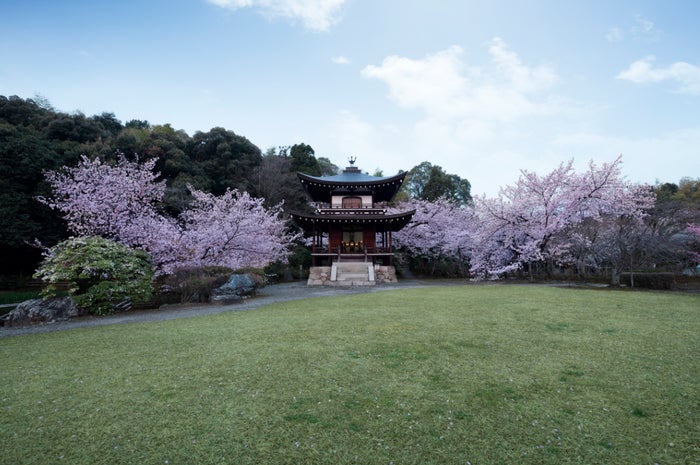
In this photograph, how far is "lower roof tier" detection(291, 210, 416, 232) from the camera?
1988 cm

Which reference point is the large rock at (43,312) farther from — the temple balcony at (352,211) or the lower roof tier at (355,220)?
the temple balcony at (352,211)

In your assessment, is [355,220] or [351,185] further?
[351,185]

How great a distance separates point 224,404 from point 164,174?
2837 cm

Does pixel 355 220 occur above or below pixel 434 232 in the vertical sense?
above

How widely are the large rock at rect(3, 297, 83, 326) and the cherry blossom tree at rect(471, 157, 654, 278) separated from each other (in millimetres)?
16788

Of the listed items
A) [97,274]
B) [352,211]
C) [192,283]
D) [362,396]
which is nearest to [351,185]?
[352,211]

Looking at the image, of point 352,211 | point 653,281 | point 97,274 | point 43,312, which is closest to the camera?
point 43,312

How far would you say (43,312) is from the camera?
28.0 feet

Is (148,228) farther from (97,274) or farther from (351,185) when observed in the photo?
(351,185)

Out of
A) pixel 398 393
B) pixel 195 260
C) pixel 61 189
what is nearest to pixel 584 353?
pixel 398 393

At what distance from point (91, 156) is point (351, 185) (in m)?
16.8

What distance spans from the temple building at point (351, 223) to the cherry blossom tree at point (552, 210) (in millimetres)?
4898

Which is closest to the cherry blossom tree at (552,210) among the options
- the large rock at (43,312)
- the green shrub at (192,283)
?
the green shrub at (192,283)

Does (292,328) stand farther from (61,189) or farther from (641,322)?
(61,189)
